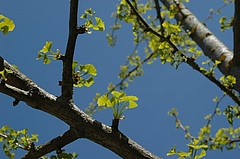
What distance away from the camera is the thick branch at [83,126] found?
0.74m

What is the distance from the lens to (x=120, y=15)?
5.62ft

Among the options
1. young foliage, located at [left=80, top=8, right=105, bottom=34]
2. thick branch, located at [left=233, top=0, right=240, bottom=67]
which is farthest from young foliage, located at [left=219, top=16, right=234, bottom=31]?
young foliage, located at [left=80, top=8, right=105, bottom=34]

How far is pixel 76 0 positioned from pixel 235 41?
3.43ft

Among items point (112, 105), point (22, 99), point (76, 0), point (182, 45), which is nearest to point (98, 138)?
point (112, 105)

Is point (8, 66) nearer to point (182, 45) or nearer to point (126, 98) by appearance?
point (126, 98)

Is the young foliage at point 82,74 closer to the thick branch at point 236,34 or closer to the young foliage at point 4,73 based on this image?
the young foliage at point 4,73

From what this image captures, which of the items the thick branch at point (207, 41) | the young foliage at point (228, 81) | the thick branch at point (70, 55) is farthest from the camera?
the thick branch at point (207, 41)

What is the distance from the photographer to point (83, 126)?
754mm

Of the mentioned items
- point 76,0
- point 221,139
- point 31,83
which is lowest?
point 31,83

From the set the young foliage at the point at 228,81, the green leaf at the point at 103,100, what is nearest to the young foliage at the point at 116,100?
the green leaf at the point at 103,100

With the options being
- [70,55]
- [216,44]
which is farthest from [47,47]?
[216,44]

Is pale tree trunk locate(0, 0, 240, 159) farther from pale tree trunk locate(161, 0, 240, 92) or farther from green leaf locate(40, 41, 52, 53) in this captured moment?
pale tree trunk locate(161, 0, 240, 92)

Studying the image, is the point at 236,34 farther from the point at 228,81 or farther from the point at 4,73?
the point at 4,73

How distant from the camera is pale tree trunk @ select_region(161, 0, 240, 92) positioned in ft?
5.09
